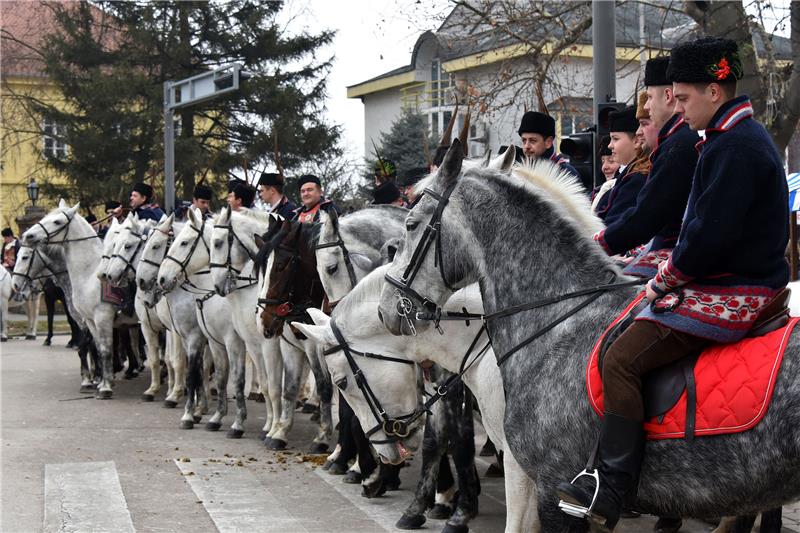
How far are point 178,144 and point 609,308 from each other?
99.6ft

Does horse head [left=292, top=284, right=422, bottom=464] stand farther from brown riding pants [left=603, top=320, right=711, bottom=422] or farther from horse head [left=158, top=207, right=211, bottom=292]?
horse head [left=158, top=207, right=211, bottom=292]

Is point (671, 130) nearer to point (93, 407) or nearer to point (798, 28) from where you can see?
point (798, 28)

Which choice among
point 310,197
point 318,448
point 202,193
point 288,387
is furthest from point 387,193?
point 202,193

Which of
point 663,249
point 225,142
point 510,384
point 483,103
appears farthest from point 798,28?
point 225,142

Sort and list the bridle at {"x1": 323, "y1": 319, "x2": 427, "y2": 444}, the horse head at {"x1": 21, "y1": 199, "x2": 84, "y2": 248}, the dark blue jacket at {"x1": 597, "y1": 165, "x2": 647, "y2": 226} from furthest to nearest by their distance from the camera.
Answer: the horse head at {"x1": 21, "y1": 199, "x2": 84, "y2": 248} < the bridle at {"x1": 323, "y1": 319, "x2": 427, "y2": 444} < the dark blue jacket at {"x1": 597, "y1": 165, "x2": 647, "y2": 226}

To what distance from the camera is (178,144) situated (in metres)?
33.4

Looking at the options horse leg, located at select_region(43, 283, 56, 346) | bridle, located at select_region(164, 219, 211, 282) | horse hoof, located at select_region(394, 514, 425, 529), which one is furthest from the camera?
horse leg, located at select_region(43, 283, 56, 346)

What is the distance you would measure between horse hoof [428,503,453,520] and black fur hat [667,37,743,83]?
4.87m

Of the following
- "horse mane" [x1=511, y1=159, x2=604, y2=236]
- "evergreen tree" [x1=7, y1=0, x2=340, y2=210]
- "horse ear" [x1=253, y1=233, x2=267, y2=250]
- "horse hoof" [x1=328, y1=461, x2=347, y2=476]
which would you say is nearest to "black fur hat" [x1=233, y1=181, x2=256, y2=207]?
"horse ear" [x1=253, y1=233, x2=267, y2=250]

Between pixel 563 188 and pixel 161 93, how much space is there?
30357 millimetres

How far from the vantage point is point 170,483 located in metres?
9.64

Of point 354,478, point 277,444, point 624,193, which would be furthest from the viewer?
point 277,444

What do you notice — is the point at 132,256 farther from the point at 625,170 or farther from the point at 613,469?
the point at 613,469

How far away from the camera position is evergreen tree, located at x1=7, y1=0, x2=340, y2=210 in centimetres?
3397
